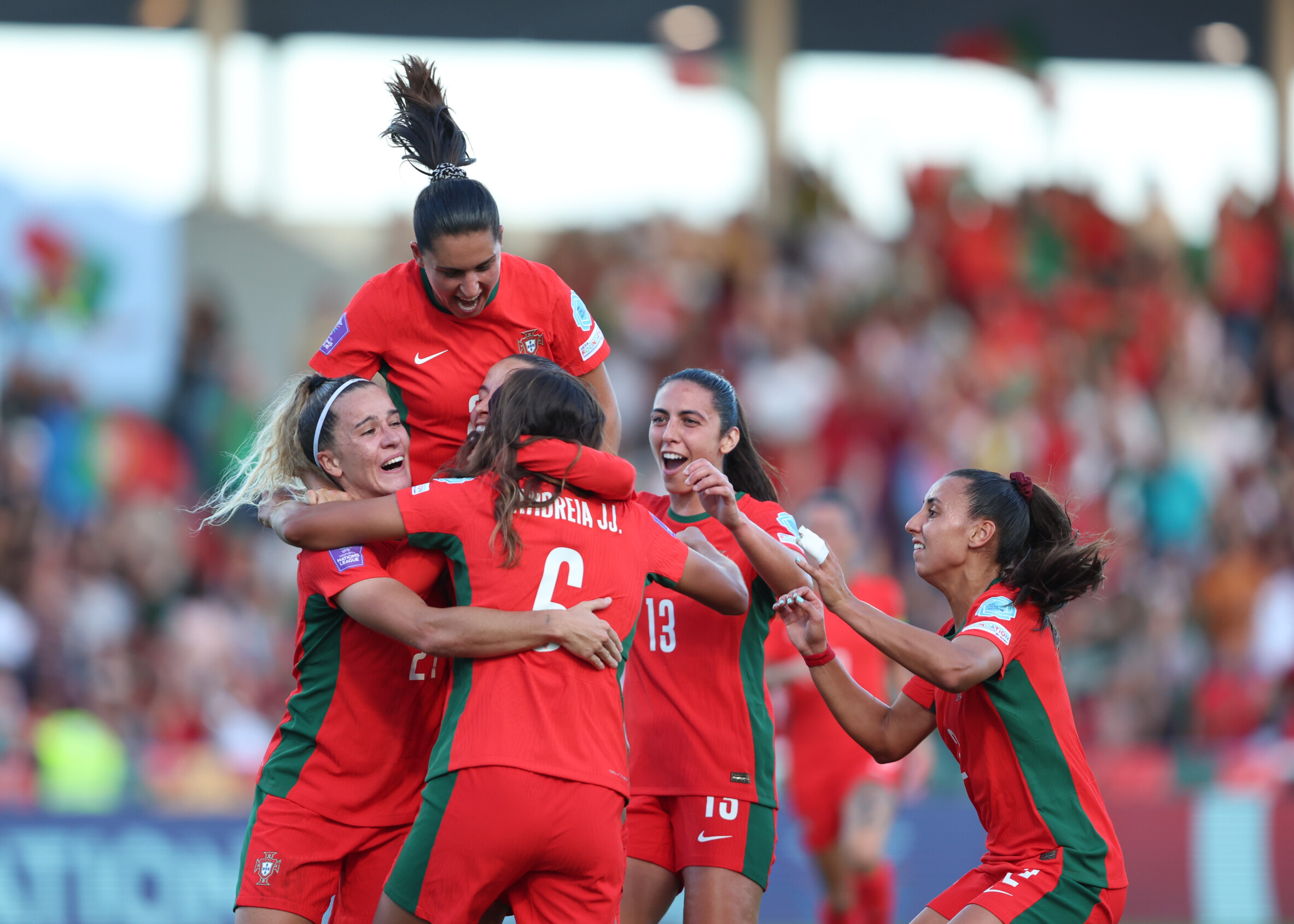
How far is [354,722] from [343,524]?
2.21 feet

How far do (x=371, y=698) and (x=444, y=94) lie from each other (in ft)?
6.64

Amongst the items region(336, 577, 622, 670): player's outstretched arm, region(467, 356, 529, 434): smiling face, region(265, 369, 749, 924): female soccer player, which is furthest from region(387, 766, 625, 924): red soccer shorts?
region(467, 356, 529, 434): smiling face

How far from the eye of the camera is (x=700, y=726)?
4.98 metres

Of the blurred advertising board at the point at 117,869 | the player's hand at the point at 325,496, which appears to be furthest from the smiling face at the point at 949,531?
the blurred advertising board at the point at 117,869

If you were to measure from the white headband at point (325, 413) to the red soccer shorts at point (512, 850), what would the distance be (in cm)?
116

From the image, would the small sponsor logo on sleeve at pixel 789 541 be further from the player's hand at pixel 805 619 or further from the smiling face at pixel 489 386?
the smiling face at pixel 489 386

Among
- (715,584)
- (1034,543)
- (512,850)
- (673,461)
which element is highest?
(673,461)

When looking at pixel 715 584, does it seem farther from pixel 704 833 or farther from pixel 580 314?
pixel 580 314

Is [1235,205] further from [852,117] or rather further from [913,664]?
[913,664]

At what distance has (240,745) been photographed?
9.54 meters

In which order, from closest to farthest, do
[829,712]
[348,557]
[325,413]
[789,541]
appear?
[348,557] → [325,413] → [789,541] → [829,712]

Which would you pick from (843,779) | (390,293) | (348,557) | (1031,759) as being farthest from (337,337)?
(843,779)

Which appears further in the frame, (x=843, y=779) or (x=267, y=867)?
(x=843, y=779)

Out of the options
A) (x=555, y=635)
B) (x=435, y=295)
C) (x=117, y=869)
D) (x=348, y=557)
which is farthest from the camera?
(x=117, y=869)
